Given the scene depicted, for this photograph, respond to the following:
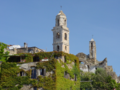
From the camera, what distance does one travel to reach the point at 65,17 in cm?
8831

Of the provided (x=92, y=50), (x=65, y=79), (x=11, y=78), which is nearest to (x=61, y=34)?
(x=92, y=50)

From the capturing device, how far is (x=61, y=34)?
285 feet

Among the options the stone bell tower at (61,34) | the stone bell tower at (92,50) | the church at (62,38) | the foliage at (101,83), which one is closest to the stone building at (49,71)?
the foliage at (101,83)

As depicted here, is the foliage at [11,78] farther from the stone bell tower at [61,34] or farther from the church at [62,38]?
the church at [62,38]

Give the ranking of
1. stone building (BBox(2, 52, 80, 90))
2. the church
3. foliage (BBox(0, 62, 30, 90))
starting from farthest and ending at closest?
1. the church
2. foliage (BBox(0, 62, 30, 90))
3. stone building (BBox(2, 52, 80, 90))

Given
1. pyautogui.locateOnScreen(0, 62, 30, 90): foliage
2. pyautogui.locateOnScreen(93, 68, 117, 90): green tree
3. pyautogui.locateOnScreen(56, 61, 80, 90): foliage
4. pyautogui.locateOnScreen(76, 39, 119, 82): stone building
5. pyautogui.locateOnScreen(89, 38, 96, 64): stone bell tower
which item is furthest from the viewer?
pyautogui.locateOnScreen(89, 38, 96, 64): stone bell tower

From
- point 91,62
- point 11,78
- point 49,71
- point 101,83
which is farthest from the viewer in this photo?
point 91,62

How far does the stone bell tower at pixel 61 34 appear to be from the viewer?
8656cm

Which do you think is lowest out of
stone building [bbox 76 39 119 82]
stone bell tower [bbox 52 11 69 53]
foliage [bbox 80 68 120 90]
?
foliage [bbox 80 68 120 90]

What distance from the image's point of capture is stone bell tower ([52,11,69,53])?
86562 millimetres

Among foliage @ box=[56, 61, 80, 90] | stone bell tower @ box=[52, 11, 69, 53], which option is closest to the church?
stone bell tower @ box=[52, 11, 69, 53]

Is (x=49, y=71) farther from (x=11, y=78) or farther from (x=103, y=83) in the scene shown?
(x=103, y=83)

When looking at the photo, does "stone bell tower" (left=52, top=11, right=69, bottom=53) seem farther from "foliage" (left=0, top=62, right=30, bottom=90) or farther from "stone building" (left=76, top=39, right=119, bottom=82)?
"foliage" (left=0, top=62, right=30, bottom=90)

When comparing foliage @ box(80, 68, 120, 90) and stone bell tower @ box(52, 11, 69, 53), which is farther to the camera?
stone bell tower @ box(52, 11, 69, 53)
